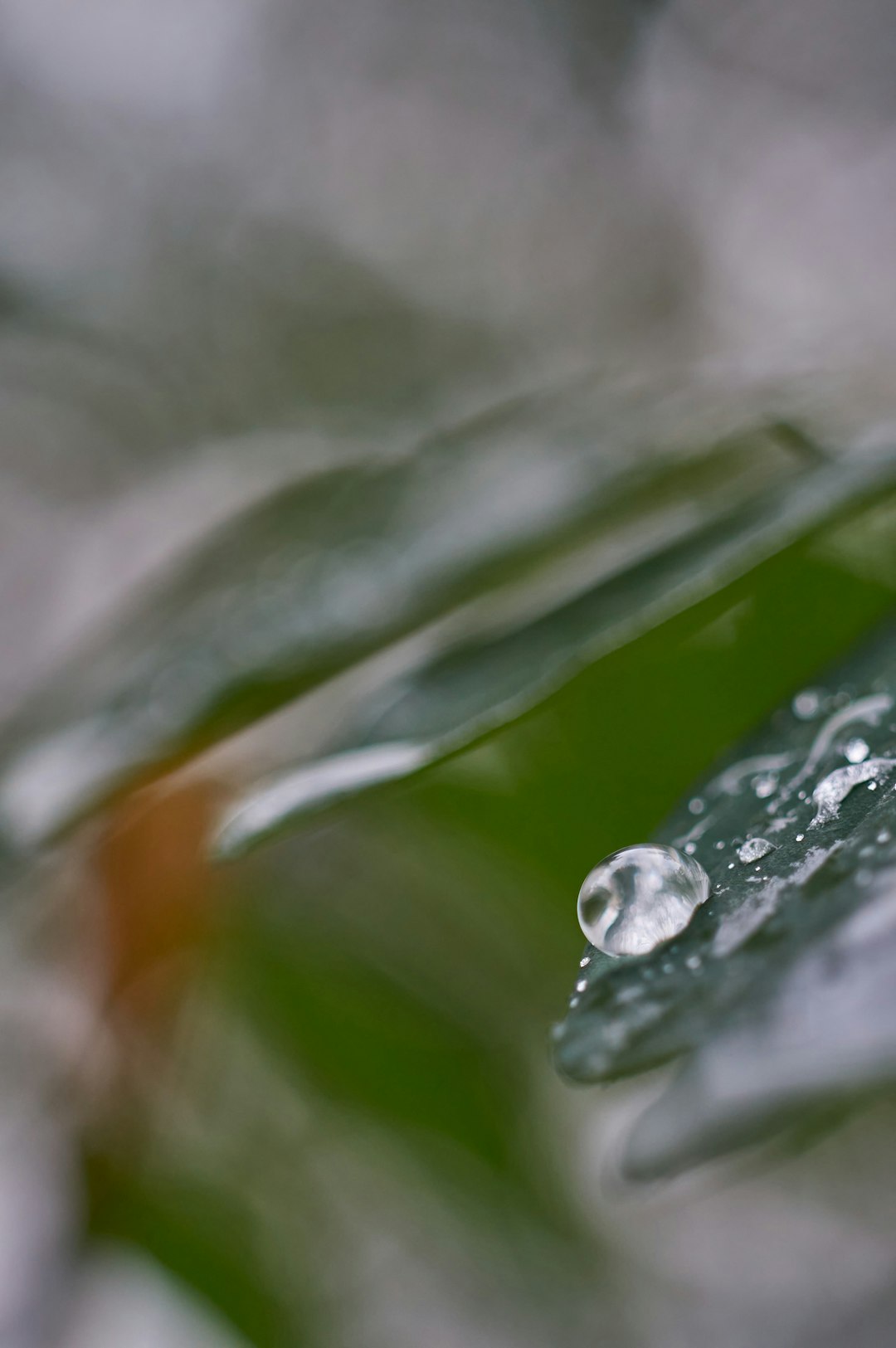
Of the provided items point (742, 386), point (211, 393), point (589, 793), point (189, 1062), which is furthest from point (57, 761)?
point (211, 393)

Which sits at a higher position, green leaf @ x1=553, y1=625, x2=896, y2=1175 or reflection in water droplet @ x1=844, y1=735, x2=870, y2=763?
reflection in water droplet @ x1=844, y1=735, x2=870, y2=763

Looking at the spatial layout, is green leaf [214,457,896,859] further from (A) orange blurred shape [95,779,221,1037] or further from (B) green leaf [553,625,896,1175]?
(A) orange blurred shape [95,779,221,1037]

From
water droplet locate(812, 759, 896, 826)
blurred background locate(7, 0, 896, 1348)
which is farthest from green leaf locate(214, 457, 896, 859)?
water droplet locate(812, 759, 896, 826)

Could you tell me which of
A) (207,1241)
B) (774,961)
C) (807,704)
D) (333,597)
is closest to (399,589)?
(333,597)

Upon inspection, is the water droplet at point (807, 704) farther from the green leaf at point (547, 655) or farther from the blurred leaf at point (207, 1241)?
the blurred leaf at point (207, 1241)

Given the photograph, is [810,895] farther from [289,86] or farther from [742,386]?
[289,86]

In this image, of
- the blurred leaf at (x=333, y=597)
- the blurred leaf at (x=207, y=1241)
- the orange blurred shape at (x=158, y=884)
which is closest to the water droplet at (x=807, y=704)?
the blurred leaf at (x=333, y=597)

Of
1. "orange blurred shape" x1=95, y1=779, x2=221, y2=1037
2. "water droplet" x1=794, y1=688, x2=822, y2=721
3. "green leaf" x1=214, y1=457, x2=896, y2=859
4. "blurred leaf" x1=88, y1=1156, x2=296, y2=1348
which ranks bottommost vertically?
"water droplet" x1=794, y1=688, x2=822, y2=721
